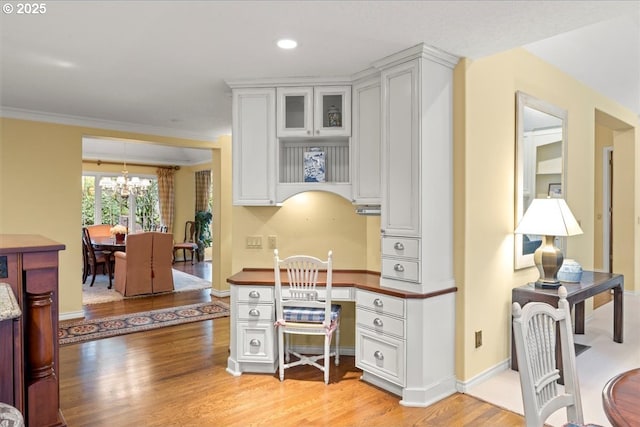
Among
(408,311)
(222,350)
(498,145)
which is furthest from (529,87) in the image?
(222,350)

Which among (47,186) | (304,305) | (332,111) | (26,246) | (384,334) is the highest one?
(332,111)

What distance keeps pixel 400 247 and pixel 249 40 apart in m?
1.76

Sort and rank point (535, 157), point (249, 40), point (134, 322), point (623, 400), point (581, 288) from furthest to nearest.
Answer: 1. point (134, 322)
2. point (535, 157)
3. point (581, 288)
4. point (249, 40)
5. point (623, 400)

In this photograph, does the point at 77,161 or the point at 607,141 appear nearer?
the point at 77,161

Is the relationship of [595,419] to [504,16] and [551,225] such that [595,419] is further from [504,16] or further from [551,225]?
[504,16]

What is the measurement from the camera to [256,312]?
3283 mm

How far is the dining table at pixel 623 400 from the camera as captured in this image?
1.21m

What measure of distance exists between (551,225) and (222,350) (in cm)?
308

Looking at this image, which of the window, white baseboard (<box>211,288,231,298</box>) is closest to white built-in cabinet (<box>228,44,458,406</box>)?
white baseboard (<box>211,288,231,298</box>)

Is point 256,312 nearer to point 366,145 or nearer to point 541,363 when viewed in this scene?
point 366,145

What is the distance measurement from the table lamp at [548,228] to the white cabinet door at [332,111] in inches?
63.9

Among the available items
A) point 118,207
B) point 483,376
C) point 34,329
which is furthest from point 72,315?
point 118,207

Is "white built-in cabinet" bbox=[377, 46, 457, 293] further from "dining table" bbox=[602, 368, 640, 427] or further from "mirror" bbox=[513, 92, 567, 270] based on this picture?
"dining table" bbox=[602, 368, 640, 427]

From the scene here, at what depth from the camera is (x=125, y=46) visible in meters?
2.83
